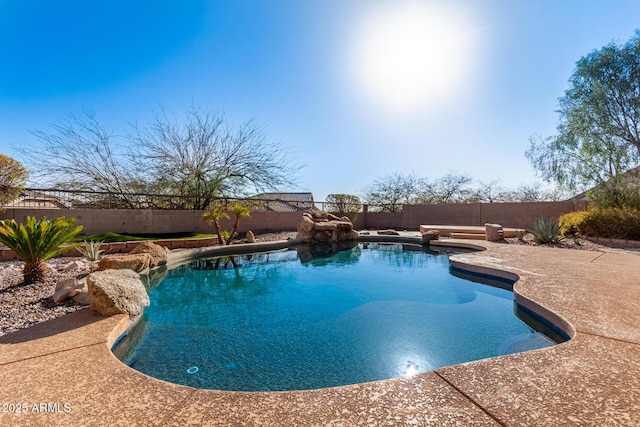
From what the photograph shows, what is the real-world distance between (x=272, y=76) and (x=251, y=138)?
4.05 metres

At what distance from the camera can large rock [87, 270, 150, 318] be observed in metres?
2.88

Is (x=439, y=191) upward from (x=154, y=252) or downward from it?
upward

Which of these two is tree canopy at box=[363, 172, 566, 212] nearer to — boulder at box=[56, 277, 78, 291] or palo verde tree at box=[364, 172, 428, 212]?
palo verde tree at box=[364, 172, 428, 212]

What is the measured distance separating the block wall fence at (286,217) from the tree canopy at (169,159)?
0.93m

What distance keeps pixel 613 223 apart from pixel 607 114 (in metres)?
4.32

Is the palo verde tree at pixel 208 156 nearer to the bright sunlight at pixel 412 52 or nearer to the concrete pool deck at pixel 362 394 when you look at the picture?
the bright sunlight at pixel 412 52

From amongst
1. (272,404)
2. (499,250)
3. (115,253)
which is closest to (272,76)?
(115,253)

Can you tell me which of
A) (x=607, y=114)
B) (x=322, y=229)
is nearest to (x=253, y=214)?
(x=322, y=229)

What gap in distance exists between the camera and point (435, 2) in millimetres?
5582

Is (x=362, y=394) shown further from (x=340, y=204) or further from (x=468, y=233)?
(x=340, y=204)

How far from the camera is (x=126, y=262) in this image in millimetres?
4949

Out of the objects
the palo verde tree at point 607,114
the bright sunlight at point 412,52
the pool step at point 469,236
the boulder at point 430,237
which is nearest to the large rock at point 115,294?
the bright sunlight at point 412,52

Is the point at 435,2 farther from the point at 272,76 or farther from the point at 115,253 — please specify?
the point at 115,253

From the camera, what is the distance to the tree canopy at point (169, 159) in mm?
9867
